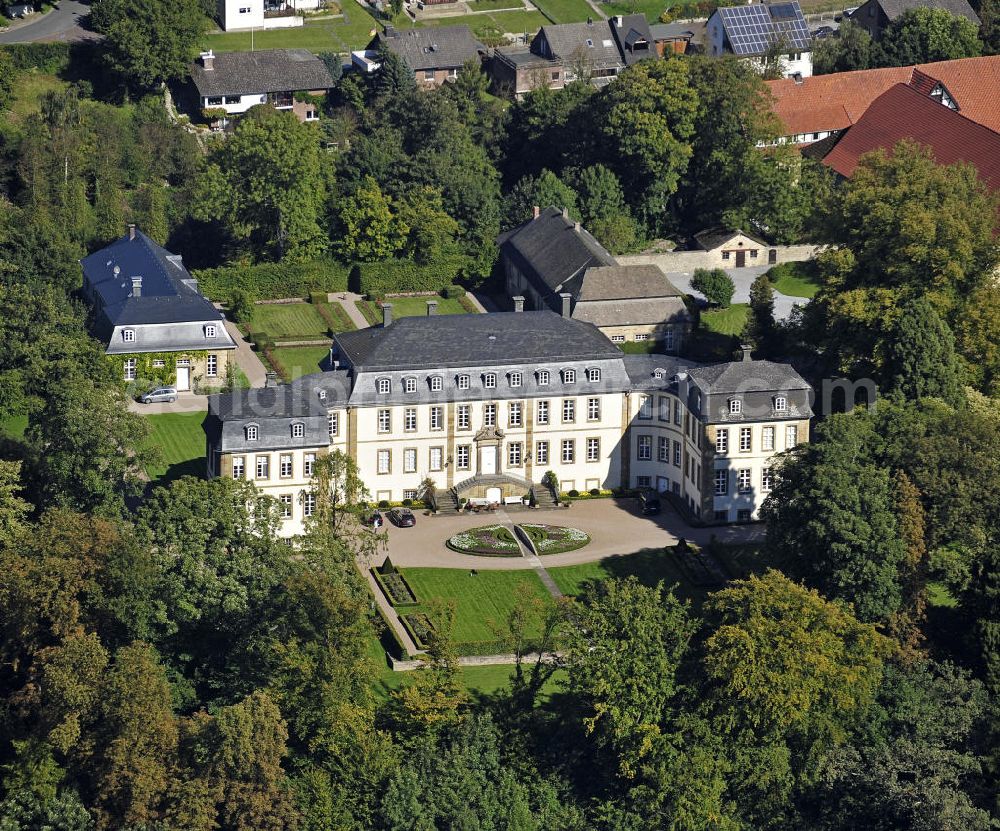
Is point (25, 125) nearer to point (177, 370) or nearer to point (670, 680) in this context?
point (177, 370)

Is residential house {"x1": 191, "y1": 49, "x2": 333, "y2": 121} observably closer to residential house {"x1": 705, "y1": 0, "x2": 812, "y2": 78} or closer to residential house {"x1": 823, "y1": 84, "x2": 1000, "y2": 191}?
residential house {"x1": 705, "y1": 0, "x2": 812, "y2": 78}

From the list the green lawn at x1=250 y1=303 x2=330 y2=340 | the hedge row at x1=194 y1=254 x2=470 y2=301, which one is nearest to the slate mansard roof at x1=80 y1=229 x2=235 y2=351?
the hedge row at x1=194 y1=254 x2=470 y2=301

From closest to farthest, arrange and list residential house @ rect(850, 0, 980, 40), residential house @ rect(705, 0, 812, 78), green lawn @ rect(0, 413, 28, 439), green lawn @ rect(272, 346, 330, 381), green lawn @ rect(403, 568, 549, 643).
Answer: green lawn @ rect(403, 568, 549, 643) → green lawn @ rect(0, 413, 28, 439) → green lawn @ rect(272, 346, 330, 381) → residential house @ rect(705, 0, 812, 78) → residential house @ rect(850, 0, 980, 40)

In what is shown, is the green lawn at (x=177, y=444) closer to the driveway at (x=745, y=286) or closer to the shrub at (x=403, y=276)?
the shrub at (x=403, y=276)

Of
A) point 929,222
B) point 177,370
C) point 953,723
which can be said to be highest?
point 929,222

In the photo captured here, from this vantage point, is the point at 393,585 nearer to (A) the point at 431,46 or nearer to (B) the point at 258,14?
(A) the point at 431,46

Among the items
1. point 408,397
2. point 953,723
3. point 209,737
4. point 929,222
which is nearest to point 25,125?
point 408,397
